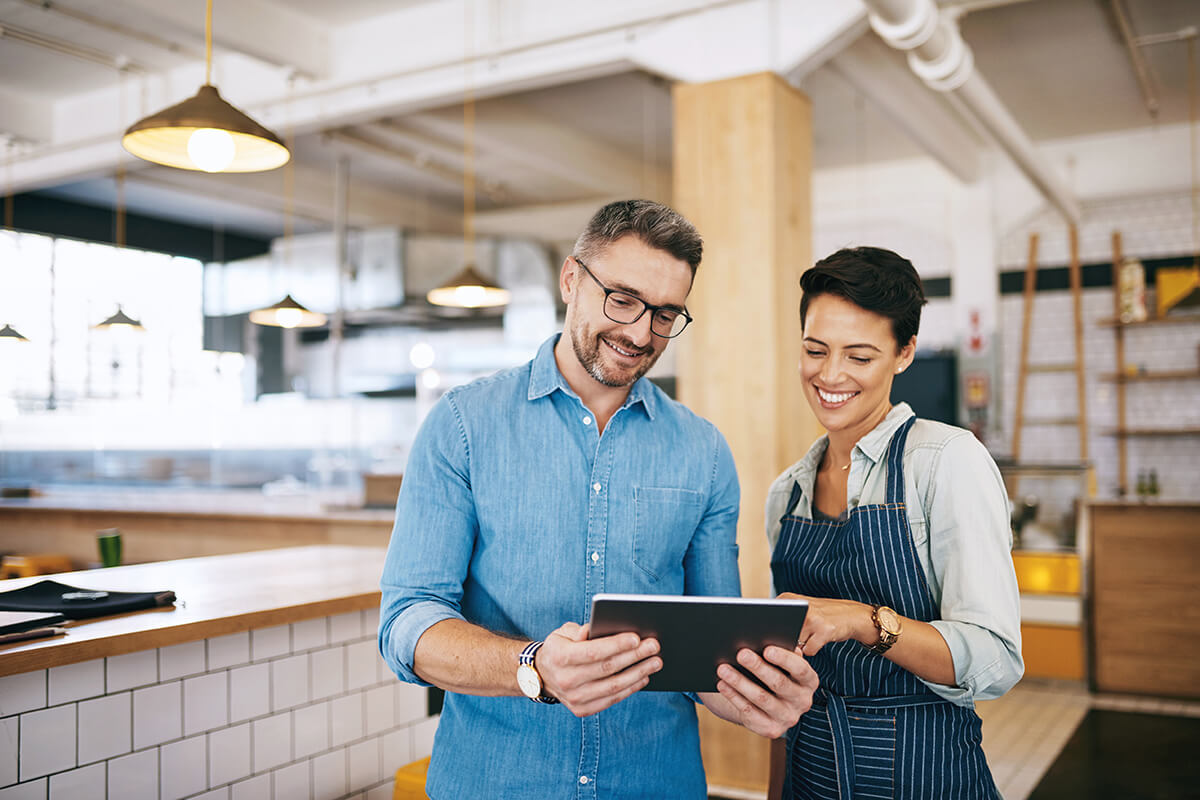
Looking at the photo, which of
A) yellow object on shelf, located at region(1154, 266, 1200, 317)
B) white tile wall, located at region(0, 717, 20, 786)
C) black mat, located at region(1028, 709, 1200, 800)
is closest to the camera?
white tile wall, located at region(0, 717, 20, 786)

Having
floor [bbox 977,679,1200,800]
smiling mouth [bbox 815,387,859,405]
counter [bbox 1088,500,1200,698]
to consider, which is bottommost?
floor [bbox 977,679,1200,800]

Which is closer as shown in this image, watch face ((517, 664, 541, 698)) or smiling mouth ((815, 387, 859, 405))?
watch face ((517, 664, 541, 698))

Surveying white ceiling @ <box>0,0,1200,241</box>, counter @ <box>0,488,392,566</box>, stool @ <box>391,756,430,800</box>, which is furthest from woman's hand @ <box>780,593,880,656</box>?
counter @ <box>0,488,392,566</box>

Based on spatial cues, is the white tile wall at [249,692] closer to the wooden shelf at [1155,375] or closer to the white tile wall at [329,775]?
the white tile wall at [329,775]

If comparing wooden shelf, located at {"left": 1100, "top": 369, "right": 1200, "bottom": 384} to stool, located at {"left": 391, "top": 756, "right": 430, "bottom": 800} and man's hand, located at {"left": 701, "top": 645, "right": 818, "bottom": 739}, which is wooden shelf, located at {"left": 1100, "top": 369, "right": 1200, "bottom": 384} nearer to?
stool, located at {"left": 391, "top": 756, "right": 430, "bottom": 800}

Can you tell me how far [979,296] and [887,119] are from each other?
6.04 ft

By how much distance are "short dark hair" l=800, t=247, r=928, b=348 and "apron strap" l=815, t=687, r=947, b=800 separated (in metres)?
0.65

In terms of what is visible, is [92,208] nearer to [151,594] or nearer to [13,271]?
[13,271]

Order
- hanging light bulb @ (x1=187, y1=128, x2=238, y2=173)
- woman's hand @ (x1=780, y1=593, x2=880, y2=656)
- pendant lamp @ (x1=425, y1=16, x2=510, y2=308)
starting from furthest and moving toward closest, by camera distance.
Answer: pendant lamp @ (x1=425, y1=16, x2=510, y2=308)
hanging light bulb @ (x1=187, y1=128, x2=238, y2=173)
woman's hand @ (x1=780, y1=593, x2=880, y2=656)

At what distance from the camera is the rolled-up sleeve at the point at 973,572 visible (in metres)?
1.54

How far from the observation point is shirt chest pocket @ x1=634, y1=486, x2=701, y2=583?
1.65 m

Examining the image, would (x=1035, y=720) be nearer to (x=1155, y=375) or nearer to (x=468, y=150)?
(x=1155, y=375)

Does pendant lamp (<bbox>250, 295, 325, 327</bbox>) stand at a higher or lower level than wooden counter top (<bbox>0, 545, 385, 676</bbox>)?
higher

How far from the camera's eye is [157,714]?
2148 millimetres
